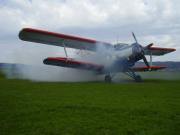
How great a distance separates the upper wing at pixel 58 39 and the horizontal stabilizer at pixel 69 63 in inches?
67.4

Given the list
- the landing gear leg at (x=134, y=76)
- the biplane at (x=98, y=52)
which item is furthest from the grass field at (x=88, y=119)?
the landing gear leg at (x=134, y=76)

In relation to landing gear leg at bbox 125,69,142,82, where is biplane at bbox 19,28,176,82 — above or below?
above

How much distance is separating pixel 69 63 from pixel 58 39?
6.96ft

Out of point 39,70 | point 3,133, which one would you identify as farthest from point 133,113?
point 39,70

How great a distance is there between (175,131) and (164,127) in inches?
15.6

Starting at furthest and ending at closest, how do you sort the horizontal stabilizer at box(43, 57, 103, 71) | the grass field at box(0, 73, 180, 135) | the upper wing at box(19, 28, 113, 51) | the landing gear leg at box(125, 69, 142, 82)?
the landing gear leg at box(125, 69, 142, 82) < the horizontal stabilizer at box(43, 57, 103, 71) < the upper wing at box(19, 28, 113, 51) < the grass field at box(0, 73, 180, 135)

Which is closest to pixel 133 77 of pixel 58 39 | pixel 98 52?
pixel 98 52

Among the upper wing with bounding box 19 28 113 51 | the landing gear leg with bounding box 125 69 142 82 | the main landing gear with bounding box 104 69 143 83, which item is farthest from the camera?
the landing gear leg with bounding box 125 69 142 82

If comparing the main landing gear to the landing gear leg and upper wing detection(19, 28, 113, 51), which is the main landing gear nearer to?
the landing gear leg

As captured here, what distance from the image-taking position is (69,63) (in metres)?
24.4

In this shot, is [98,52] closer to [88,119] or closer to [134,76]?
[134,76]

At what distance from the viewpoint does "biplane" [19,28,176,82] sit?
23948 millimetres

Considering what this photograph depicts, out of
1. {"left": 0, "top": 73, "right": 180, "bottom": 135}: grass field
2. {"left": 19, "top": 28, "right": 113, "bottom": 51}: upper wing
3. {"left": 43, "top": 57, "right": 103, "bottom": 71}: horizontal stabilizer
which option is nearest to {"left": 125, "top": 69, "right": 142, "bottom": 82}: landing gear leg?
{"left": 43, "top": 57, "right": 103, "bottom": 71}: horizontal stabilizer

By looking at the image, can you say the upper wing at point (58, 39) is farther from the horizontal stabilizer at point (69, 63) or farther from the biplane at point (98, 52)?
the horizontal stabilizer at point (69, 63)
